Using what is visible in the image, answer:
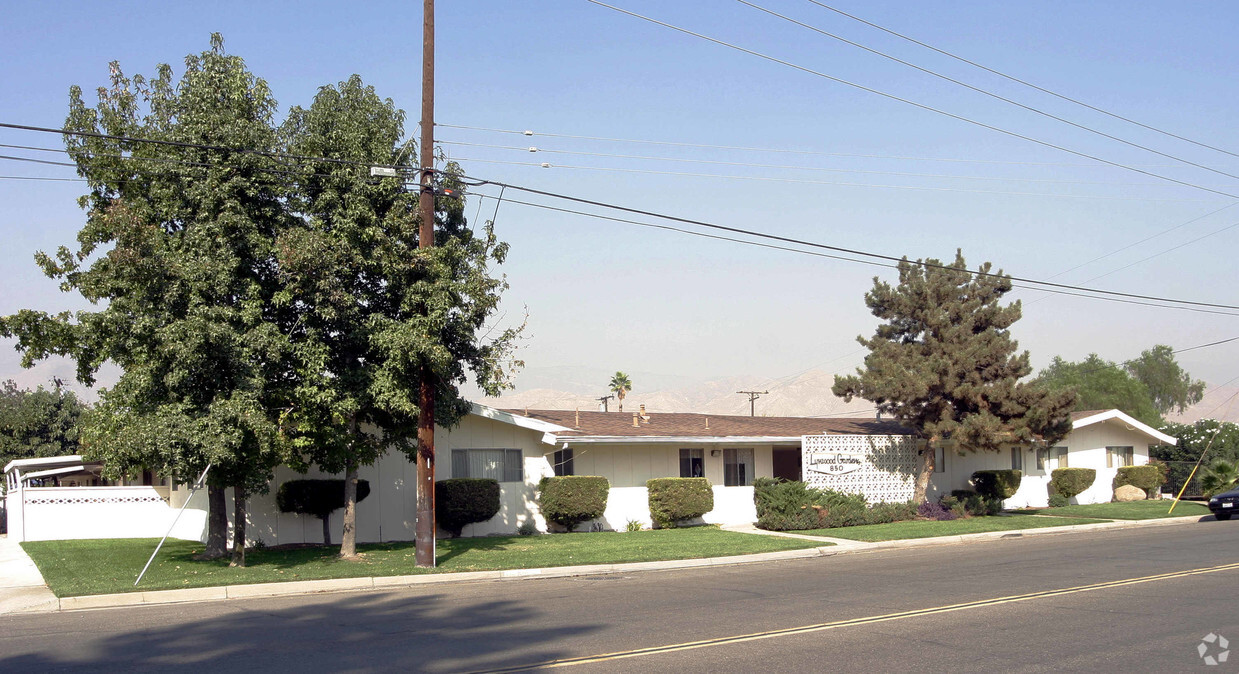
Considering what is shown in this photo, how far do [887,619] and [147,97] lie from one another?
15.5m

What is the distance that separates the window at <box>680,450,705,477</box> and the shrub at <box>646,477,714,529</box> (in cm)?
128

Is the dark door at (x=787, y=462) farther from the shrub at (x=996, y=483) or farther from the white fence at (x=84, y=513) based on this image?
the white fence at (x=84, y=513)

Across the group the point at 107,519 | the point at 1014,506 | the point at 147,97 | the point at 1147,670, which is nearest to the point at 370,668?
the point at 1147,670

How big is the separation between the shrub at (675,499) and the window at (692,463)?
1.28 meters

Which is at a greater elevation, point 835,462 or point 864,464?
point 835,462

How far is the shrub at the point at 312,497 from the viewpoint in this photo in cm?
2195

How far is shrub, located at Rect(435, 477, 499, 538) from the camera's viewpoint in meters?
23.6

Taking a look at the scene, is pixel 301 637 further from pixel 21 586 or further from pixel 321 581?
pixel 21 586

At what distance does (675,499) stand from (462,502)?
623cm

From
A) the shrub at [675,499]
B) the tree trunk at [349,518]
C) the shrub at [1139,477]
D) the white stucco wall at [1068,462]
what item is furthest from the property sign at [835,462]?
the shrub at [1139,477]

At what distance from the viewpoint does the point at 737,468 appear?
1169 inches

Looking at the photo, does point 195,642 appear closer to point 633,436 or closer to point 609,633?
point 609,633

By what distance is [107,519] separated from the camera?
86.9ft

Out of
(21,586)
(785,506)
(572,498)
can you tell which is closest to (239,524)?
Answer: (21,586)
